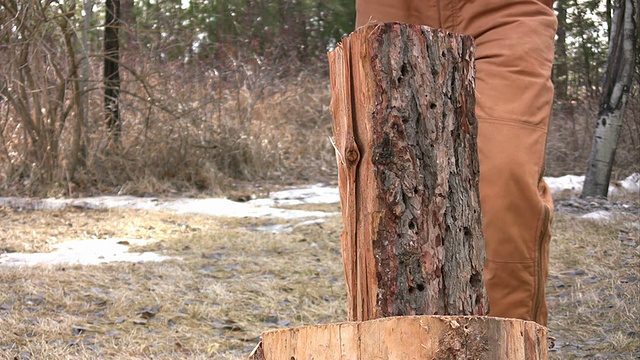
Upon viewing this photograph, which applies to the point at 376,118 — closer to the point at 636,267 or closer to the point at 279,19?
the point at 636,267

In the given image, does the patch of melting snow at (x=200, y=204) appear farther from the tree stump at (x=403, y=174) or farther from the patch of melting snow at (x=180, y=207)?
the tree stump at (x=403, y=174)

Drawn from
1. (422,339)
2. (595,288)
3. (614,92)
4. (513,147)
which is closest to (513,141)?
(513,147)

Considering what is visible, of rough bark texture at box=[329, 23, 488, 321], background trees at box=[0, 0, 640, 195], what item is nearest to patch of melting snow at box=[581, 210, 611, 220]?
background trees at box=[0, 0, 640, 195]

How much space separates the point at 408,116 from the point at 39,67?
22.1 ft

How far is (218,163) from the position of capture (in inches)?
365

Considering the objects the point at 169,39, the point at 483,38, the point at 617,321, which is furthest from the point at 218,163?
the point at 483,38

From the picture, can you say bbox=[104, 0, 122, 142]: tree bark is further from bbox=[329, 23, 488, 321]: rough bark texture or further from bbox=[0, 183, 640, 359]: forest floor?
bbox=[329, 23, 488, 321]: rough bark texture

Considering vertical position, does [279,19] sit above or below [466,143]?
above

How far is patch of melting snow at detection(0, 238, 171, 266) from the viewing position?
498 cm

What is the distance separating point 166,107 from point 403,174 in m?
7.16

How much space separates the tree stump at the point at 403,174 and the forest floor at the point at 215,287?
1.75m

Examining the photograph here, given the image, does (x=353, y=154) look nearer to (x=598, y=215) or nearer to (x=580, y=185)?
(x=598, y=215)

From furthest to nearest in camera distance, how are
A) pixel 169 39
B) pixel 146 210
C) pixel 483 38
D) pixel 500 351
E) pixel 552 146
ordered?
pixel 552 146, pixel 169 39, pixel 146 210, pixel 483 38, pixel 500 351

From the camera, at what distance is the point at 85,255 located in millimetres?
5285
